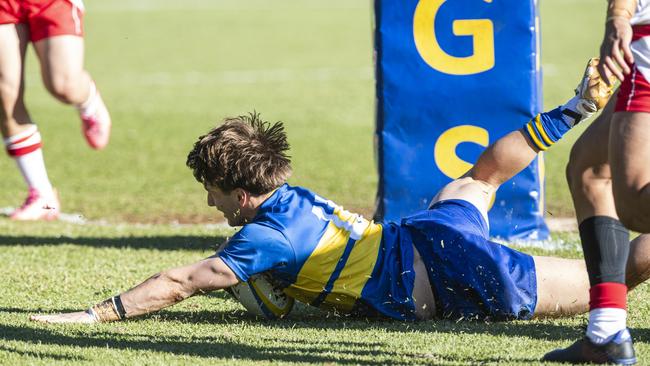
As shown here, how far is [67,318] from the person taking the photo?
4645mm

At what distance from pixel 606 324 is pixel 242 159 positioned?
1.67m

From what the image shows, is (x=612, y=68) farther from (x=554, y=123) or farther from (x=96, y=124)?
(x=96, y=124)

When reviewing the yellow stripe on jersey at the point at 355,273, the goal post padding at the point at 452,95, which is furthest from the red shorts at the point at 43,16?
the yellow stripe on jersey at the point at 355,273

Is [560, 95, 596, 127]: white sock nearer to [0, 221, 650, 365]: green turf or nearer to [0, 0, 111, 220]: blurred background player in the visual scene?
[0, 221, 650, 365]: green turf

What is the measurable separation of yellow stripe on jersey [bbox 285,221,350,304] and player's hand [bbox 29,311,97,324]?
0.87 metres

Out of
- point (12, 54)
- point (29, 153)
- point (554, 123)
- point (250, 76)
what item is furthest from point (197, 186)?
point (250, 76)

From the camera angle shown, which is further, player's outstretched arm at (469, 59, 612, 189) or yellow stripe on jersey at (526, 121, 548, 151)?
yellow stripe on jersey at (526, 121, 548, 151)

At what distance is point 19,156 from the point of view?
7.39 meters

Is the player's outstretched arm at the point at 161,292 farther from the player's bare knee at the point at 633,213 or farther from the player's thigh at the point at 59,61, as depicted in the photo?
the player's thigh at the point at 59,61

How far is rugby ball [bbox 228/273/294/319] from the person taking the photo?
481 cm

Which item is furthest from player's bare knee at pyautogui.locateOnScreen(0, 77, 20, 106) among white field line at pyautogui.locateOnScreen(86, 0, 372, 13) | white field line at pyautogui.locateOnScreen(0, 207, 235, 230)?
white field line at pyautogui.locateOnScreen(86, 0, 372, 13)

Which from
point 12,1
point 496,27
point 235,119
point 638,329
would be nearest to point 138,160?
point 12,1

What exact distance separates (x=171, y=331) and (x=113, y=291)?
1.03 m

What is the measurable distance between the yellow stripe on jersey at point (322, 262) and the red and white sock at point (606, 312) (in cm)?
119
